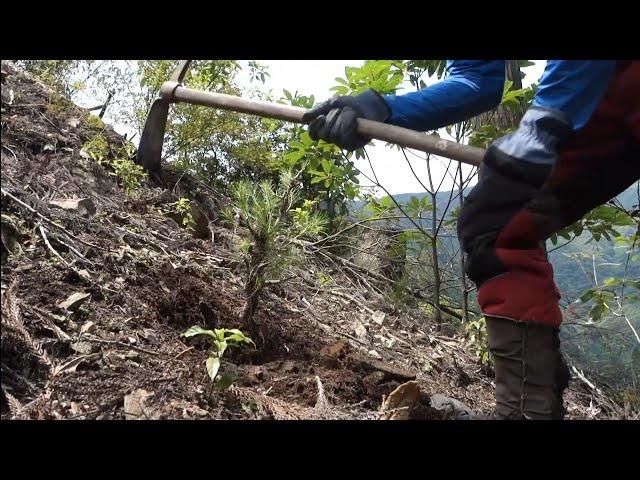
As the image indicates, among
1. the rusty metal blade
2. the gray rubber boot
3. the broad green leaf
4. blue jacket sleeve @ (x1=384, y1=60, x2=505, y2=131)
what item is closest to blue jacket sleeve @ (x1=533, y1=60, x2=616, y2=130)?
blue jacket sleeve @ (x1=384, y1=60, x2=505, y2=131)

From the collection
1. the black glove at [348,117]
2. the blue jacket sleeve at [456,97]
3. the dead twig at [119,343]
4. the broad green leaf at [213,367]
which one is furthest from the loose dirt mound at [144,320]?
the blue jacket sleeve at [456,97]

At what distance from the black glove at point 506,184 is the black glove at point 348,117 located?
1.95 ft

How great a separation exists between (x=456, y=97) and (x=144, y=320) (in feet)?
4.87

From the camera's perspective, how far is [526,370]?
175 cm

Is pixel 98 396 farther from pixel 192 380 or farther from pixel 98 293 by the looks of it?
pixel 98 293

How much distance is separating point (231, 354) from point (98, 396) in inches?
27.3

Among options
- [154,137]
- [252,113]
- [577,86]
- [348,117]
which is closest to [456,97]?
[348,117]

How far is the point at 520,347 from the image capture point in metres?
1.74

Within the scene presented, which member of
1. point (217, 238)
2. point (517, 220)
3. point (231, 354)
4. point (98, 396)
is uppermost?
point (217, 238)

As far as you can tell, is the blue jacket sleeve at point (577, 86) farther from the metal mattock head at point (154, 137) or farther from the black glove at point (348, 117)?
the metal mattock head at point (154, 137)

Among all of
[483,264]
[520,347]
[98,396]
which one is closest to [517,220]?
[483,264]

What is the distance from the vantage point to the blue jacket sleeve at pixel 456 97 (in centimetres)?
212

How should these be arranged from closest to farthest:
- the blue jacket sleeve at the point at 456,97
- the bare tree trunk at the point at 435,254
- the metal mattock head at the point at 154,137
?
the blue jacket sleeve at the point at 456,97, the metal mattock head at the point at 154,137, the bare tree trunk at the point at 435,254

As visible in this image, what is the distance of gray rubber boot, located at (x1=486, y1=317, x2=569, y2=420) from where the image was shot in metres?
1.73
